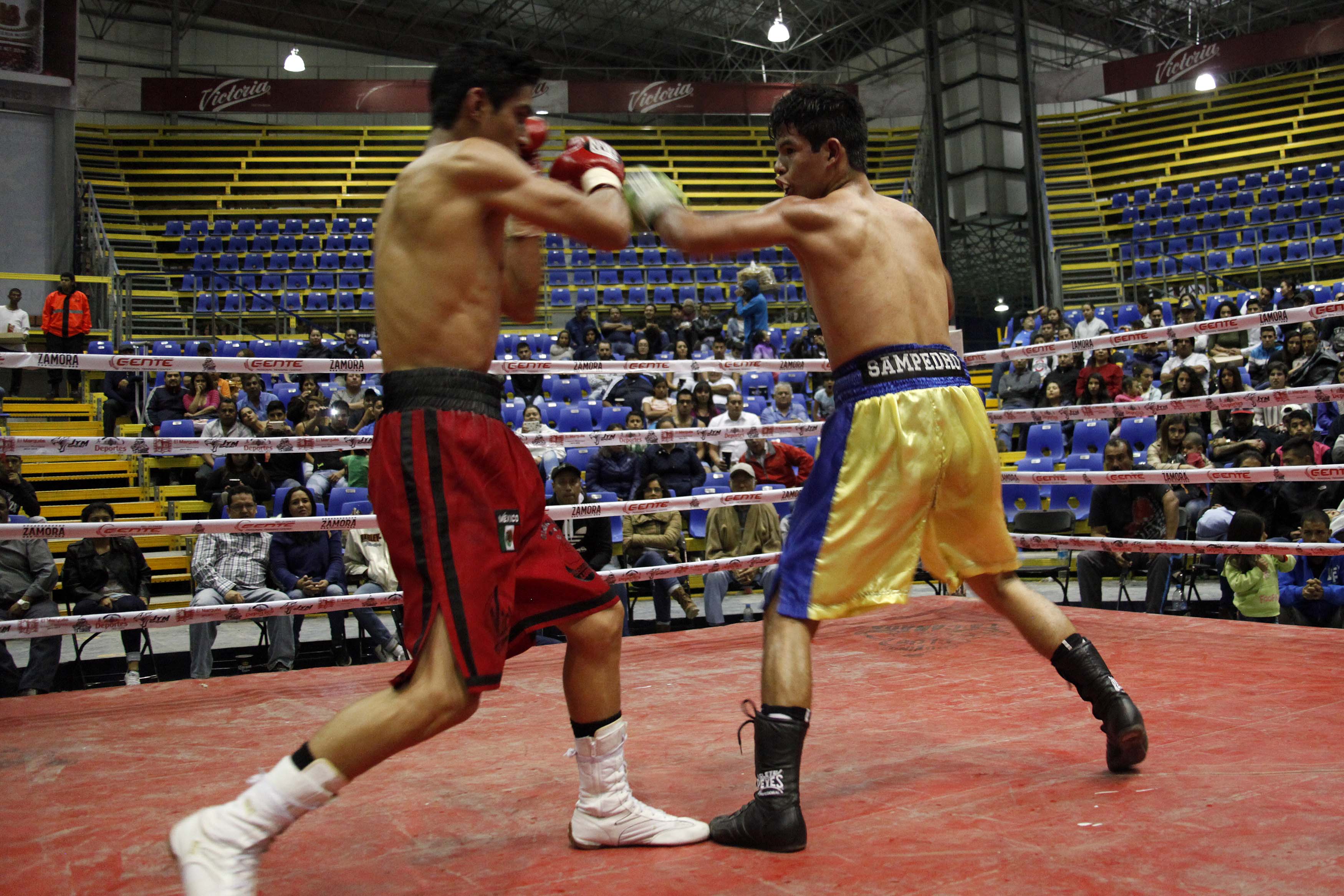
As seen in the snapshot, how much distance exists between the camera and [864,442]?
6.88 ft

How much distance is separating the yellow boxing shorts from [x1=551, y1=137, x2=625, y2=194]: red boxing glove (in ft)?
2.13

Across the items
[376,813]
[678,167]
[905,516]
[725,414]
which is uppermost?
[678,167]

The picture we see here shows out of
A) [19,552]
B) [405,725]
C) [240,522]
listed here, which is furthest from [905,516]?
[19,552]

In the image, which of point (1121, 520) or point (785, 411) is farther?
point (785, 411)


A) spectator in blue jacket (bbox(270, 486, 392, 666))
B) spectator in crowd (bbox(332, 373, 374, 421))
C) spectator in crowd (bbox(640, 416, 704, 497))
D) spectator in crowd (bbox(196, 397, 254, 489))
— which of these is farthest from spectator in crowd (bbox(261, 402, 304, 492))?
spectator in crowd (bbox(640, 416, 704, 497))

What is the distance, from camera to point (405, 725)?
162 cm

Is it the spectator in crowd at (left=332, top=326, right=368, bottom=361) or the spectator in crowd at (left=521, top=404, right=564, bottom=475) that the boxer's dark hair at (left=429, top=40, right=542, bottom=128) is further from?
the spectator in crowd at (left=332, top=326, right=368, bottom=361)

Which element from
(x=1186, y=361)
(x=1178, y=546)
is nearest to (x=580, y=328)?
(x=1186, y=361)

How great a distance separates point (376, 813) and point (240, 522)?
167 centimetres

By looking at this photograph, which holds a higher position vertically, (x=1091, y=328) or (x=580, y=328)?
(x=580, y=328)

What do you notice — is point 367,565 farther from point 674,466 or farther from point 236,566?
point 674,466

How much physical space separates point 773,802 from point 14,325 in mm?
11215

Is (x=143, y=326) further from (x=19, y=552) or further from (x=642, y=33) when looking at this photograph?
(x=642, y=33)

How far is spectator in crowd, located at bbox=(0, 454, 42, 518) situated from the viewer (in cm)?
557
